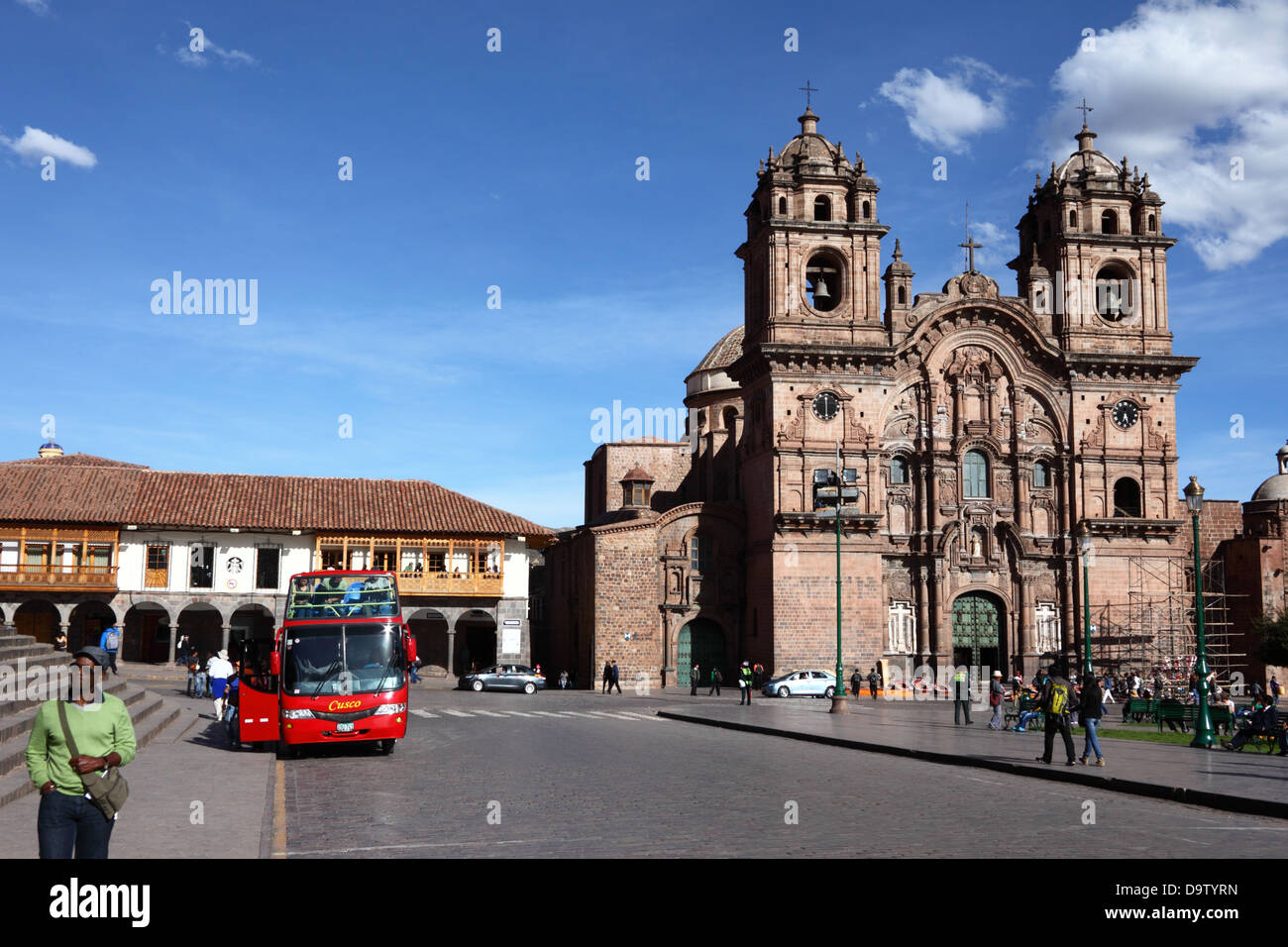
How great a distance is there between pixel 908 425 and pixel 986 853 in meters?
40.7

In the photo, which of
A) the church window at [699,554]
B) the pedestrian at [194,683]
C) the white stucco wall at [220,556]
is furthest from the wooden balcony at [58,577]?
the church window at [699,554]

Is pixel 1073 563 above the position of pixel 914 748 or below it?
above

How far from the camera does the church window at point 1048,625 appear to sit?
1949 inches

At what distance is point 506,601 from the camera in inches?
1994

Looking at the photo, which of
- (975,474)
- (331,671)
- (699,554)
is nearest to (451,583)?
(699,554)

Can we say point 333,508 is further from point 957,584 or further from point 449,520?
point 957,584

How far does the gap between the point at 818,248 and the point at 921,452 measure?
9.51 m

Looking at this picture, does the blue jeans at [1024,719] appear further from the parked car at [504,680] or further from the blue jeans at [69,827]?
the blue jeans at [69,827]

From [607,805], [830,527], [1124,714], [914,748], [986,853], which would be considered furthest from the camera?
[830,527]

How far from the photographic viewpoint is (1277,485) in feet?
188

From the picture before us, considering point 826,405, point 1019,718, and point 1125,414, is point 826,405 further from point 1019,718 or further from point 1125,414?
point 1019,718

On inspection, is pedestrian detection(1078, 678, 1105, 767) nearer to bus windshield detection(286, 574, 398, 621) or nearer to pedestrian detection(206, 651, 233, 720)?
bus windshield detection(286, 574, 398, 621)

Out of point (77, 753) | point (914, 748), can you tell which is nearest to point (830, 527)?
point (914, 748)

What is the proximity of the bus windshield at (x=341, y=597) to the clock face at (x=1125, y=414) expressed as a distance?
3854cm
